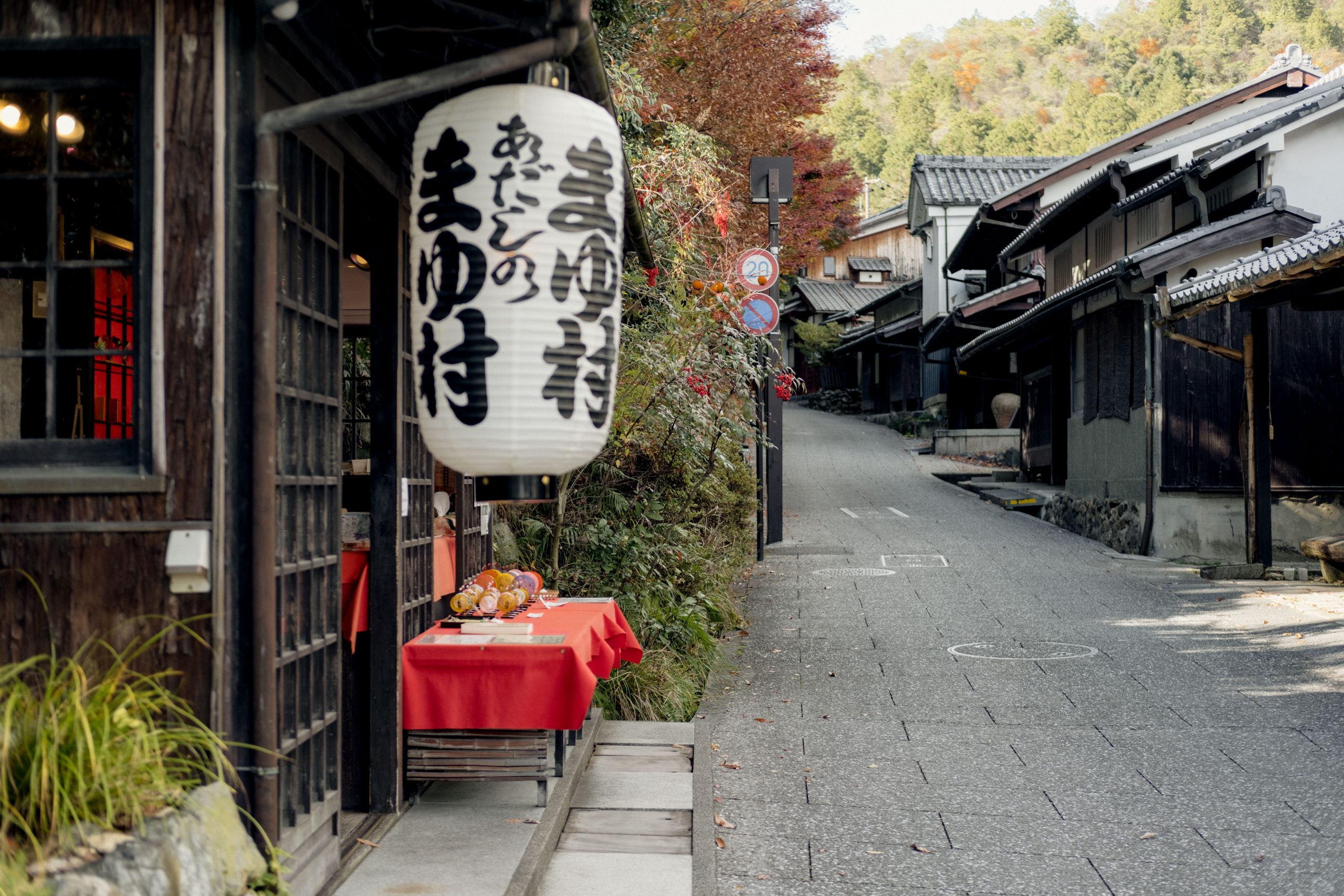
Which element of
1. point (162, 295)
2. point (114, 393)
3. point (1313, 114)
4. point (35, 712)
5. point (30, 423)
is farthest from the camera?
point (1313, 114)

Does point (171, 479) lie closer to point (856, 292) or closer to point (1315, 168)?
point (1315, 168)

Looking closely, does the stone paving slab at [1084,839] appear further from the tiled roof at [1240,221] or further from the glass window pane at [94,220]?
the tiled roof at [1240,221]

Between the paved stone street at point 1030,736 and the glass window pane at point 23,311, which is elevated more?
the glass window pane at point 23,311

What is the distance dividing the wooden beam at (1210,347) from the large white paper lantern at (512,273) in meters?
13.4

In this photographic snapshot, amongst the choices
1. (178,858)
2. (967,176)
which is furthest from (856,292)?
(178,858)

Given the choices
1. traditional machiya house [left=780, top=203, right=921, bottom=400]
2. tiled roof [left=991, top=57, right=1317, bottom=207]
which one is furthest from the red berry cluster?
traditional machiya house [left=780, top=203, right=921, bottom=400]

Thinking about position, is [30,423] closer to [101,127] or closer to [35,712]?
[101,127]

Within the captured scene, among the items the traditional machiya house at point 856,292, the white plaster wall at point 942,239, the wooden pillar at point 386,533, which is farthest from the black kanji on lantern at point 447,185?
the traditional machiya house at point 856,292

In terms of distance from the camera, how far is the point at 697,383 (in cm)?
1095

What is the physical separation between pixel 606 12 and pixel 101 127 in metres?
7.47

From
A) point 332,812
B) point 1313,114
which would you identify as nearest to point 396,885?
point 332,812

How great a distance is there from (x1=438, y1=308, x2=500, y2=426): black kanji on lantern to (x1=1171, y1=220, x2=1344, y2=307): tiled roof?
33.2ft

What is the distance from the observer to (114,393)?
665 cm

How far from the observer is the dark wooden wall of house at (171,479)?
3.78 meters
